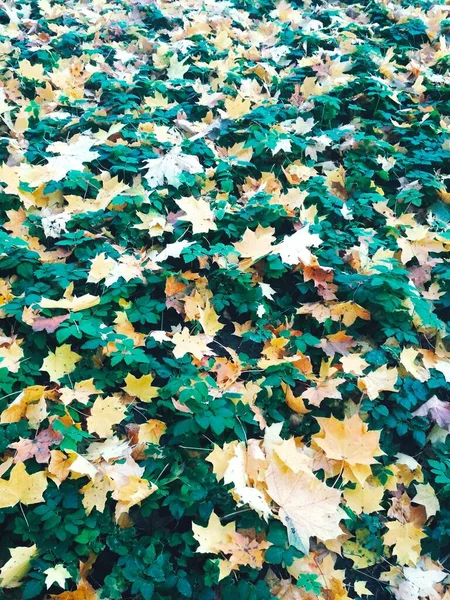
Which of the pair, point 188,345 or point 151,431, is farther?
point 188,345

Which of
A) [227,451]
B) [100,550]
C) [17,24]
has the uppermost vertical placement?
[17,24]

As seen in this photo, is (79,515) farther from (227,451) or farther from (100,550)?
(227,451)

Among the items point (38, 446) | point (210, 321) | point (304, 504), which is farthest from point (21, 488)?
point (210, 321)

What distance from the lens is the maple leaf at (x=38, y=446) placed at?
6.24 feet

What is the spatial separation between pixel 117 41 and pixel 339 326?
3.57 m

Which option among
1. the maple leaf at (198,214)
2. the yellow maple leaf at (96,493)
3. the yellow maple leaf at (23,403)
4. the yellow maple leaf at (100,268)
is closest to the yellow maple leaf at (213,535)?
the yellow maple leaf at (96,493)

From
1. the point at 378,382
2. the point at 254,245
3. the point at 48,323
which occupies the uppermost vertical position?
the point at 254,245

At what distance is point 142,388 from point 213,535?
0.67 m

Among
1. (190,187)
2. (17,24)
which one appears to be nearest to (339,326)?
(190,187)

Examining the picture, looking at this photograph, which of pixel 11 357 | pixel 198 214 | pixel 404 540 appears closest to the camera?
pixel 404 540

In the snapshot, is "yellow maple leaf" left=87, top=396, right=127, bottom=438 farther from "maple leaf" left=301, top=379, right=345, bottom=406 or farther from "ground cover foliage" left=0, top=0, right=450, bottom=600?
"maple leaf" left=301, top=379, right=345, bottom=406

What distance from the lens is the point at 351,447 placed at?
2.07m

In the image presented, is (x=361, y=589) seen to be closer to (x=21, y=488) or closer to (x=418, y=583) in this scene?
(x=418, y=583)

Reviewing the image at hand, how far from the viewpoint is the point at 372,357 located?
2.43 metres
